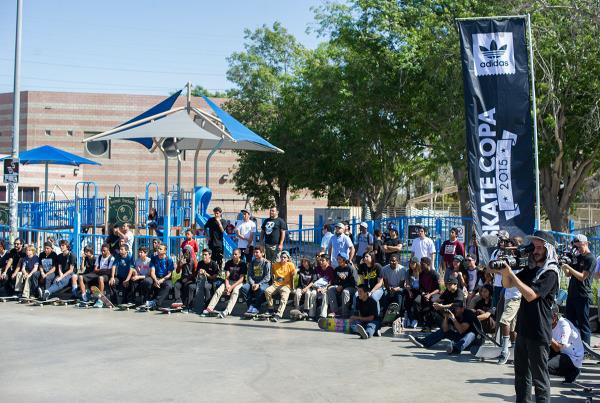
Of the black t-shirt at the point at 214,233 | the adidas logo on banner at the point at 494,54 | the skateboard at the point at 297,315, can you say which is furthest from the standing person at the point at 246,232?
the adidas logo on banner at the point at 494,54

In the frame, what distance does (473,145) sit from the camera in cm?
1281

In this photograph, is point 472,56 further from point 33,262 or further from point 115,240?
point 33,262

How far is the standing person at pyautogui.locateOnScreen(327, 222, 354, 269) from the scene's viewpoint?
16016mm

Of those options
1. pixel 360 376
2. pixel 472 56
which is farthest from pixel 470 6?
pixel 360 376

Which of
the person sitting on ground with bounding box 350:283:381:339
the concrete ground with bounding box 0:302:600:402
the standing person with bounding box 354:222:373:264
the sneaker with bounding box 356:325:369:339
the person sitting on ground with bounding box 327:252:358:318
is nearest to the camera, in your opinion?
the concrete ground with bounding box 0:302:600:402

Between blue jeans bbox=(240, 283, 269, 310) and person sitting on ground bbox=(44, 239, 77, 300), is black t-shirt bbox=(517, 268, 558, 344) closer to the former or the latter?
blue jeans bbox=(240, 283, 269, 310)

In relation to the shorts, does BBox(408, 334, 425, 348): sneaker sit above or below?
below

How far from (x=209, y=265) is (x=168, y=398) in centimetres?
786

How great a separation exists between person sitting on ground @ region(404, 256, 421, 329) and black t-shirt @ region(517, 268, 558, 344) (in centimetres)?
686

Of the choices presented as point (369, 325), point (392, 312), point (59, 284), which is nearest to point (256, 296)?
point (369, 325)

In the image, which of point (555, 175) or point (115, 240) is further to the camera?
point (555, 175)

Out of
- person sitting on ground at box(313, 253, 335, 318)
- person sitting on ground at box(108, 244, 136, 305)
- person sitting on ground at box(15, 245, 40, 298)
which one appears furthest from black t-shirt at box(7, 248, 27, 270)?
person sitting on ground at box(313, 253, 335, 318)

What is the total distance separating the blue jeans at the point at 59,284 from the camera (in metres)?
17.3

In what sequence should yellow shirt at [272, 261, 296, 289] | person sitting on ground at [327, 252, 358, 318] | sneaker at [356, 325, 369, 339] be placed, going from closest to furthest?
sneaker at [356, 325, 369, 339] < person sitting on ground at [327, 252, 358, 318] < yellow shirt at [272, 261, 296, 289]
